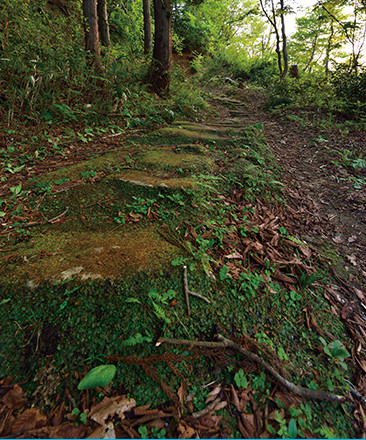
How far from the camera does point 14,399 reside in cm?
106

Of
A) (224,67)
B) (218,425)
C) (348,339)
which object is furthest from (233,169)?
(224,67)

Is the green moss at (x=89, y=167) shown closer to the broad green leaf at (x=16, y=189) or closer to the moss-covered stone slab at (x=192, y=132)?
the broad green leaf at (x=16, y=189)

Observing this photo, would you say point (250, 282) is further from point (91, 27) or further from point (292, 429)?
point (91, 27)

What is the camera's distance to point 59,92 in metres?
3.99

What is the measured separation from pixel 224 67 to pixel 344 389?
63.6 feet

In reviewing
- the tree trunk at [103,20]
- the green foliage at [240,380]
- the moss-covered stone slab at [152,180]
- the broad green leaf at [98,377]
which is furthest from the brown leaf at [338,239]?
the tree trunk at [103,20]

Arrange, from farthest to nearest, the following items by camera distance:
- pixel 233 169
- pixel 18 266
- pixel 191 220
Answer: pixel 233 169, pixel 191 220, pixel 18 266

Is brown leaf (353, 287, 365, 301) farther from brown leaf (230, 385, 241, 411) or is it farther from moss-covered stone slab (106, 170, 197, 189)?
moss-covered stone slab (106, 170, 197, 189)

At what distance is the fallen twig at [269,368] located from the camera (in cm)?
131

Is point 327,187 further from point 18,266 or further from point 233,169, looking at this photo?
point 18,266

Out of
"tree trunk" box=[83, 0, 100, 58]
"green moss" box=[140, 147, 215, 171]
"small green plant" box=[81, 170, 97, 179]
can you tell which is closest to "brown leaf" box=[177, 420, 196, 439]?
"small green plant" box=[81, 170, 97, 179]

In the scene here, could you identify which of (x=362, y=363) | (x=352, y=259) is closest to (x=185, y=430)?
(x=362, y=363)

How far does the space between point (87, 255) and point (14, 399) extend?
871mm

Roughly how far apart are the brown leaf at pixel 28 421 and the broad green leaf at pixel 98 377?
0.64ft
